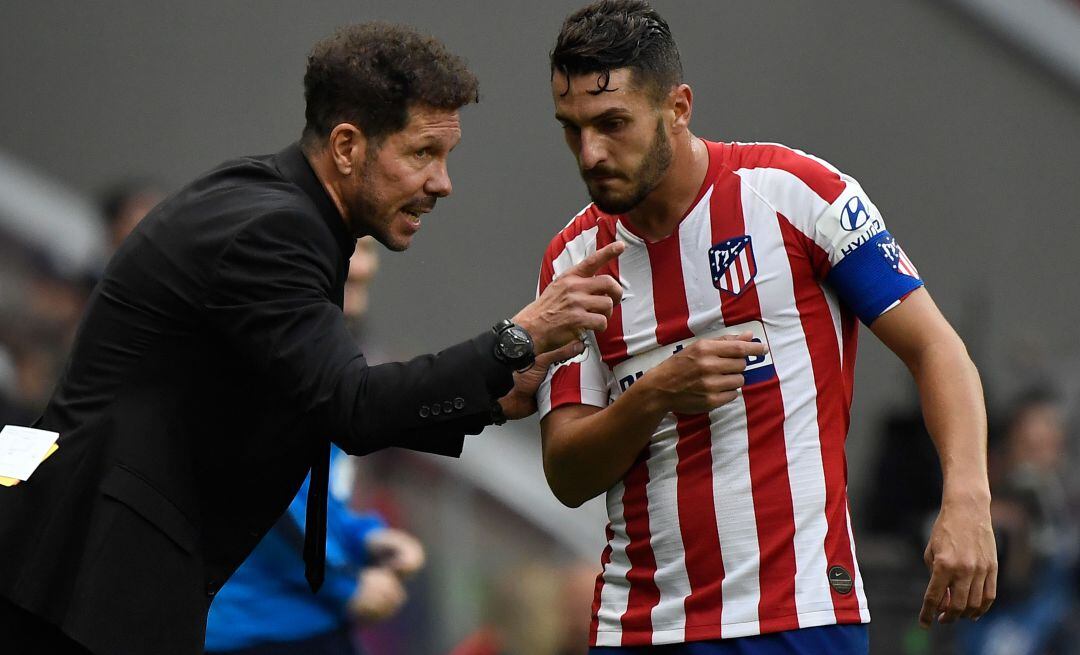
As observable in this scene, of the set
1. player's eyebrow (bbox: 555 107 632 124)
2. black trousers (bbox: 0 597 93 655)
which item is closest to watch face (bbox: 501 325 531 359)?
player's eyebrow (bbox: 555 107 632 124)

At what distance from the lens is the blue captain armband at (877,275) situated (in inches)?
103

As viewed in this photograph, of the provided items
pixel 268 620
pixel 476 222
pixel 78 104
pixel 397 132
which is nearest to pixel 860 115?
pixel 476 222

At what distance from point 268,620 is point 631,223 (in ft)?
5.49

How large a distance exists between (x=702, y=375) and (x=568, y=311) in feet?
0.92

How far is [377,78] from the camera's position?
100.0 inches

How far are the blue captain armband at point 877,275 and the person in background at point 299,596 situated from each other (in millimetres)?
1794

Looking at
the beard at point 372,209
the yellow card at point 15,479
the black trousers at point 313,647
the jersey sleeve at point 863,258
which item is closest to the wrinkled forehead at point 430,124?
the beard at point 372,209

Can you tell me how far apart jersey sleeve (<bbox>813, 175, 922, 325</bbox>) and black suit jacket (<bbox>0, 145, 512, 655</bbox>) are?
69 centimetres

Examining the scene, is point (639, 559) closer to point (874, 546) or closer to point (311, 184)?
point (311, 184)

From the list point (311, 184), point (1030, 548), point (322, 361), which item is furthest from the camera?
point (1030, 548)

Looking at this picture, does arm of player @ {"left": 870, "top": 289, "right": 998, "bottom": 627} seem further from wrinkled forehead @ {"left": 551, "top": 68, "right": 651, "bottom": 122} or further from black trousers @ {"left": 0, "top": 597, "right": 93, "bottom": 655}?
black trousers @ {"left": 0, "top": 597, "right": 93, "bottom": 655}

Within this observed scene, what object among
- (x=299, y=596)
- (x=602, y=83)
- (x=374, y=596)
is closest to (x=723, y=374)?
(x=602, y=83)

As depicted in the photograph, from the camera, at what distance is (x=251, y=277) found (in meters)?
2.35

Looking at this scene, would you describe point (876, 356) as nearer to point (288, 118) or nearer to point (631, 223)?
point (288, 118)
